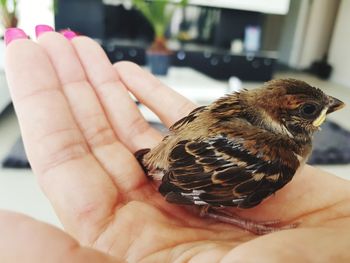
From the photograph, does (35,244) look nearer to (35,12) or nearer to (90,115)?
(90,115)

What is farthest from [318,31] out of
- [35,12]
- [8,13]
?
[8,13]

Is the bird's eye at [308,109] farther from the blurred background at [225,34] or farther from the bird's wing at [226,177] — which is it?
the blurred background at [225,34]

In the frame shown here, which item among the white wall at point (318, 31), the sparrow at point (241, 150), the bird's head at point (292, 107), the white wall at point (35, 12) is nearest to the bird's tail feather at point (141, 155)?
the sparrow at point (241, 150)

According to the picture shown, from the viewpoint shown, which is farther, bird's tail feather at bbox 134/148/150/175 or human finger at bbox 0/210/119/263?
bird's tail feather at bbox 134/148/150/175

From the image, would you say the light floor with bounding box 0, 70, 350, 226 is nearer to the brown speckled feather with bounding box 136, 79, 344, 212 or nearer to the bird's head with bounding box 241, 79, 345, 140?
the brown speckled feather with bounding box 136, 79, 344, 212

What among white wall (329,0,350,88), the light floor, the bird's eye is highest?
the bird's eye

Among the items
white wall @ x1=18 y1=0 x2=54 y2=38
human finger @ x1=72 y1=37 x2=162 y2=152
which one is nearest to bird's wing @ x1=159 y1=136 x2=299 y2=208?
human finger @ x1=72 y1=37 x2=162 y2=152

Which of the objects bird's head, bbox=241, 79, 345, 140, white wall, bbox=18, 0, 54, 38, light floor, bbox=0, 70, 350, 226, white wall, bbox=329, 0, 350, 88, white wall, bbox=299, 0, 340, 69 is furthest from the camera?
white wall, bbox=299, 0, 340, 69
